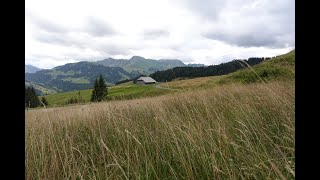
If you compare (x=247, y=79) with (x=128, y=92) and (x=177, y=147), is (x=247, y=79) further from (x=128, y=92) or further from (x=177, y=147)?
(x=128, y=92)

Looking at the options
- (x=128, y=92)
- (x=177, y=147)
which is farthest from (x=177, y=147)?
(x=128, y=92)

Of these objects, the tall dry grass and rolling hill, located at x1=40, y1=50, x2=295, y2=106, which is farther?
rolling hill, located at x1=40, y1=50, x2=295, y2=106

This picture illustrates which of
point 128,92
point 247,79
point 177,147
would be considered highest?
point 247,79

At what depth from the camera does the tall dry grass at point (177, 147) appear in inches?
95.0

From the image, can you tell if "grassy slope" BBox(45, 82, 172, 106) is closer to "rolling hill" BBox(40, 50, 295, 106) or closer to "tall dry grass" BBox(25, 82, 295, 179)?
"rolling hill" BBox(40, 50, 295, 106)

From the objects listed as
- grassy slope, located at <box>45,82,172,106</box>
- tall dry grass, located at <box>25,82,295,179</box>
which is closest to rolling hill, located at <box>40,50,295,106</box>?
grassy slope, located at <box>45,82,172,106</box>

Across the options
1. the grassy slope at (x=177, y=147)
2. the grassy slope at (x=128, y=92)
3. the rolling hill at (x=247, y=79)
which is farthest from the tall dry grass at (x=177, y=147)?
the grassy slope at (x=128, y=92)

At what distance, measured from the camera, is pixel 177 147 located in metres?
2.84

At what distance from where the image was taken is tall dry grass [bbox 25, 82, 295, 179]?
2412mm

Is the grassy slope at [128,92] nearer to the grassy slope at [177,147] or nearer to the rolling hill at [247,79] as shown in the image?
the rolling hill at [247,79]
